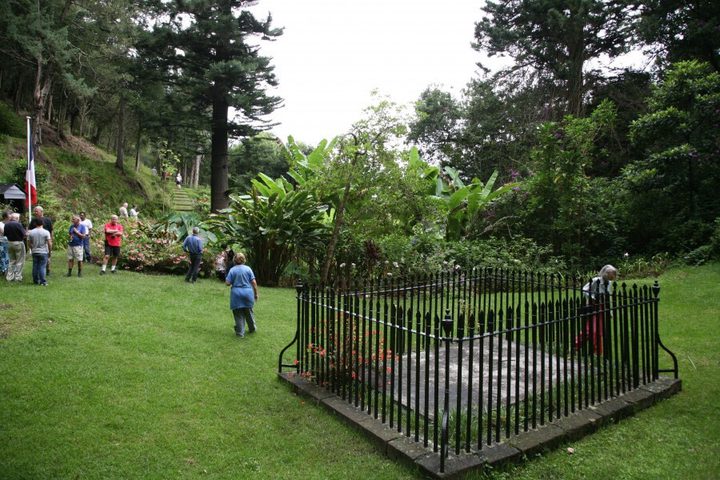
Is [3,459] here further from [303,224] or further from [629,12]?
[629,12]

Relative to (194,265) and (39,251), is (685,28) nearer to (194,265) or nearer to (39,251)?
(194,265)

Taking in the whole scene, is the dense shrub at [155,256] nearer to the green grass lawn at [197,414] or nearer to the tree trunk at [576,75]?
the green grass lawn at [197,414]

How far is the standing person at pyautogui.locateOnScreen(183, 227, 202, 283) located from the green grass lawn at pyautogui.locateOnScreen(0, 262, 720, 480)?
375cm

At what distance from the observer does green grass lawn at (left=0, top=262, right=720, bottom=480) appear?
3.90m

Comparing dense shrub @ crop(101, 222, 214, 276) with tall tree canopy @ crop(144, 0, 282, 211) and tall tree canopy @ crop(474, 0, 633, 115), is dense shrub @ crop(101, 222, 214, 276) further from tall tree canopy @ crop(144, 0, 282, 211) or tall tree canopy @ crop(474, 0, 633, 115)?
tall tree canopy @ crop(474, 0, 633, 115)

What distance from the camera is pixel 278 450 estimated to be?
13.8ft

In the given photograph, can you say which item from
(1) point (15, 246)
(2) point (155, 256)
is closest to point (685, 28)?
(2) point (155, 256)

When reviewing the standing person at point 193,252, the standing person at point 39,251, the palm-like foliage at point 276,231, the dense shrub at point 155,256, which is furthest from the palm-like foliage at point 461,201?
the standing person at point 39,251

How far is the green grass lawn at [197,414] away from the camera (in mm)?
3902

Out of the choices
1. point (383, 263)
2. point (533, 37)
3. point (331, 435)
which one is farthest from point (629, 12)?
point (331, 435)

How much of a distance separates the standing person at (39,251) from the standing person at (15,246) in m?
0.25

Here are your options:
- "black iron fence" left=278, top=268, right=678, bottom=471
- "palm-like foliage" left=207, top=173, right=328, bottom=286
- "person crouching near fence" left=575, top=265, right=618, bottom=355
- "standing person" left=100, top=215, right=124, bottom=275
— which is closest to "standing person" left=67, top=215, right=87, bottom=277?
"standing person" left=100, top=215, right=124, bottom=275

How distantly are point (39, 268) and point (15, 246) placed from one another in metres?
0.64

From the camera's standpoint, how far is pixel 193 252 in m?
11.9
